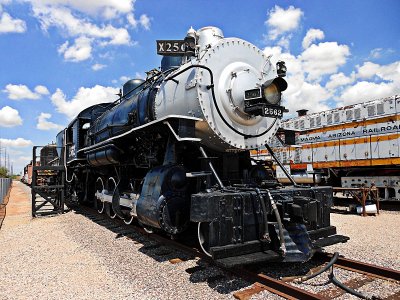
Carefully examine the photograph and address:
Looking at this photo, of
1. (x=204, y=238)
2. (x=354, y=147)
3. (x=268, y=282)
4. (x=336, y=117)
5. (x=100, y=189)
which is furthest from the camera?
(x=336, y=117)

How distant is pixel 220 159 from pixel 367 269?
3086mm

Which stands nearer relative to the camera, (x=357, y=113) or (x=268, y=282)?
(x=268, y=282)

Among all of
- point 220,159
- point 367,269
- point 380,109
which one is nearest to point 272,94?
point 220,159

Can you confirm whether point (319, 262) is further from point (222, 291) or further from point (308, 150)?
point (308, 150)

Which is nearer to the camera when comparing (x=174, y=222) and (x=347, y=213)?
(x=174, y=222)

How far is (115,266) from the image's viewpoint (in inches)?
223

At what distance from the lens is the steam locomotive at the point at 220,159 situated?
4727 millimetres

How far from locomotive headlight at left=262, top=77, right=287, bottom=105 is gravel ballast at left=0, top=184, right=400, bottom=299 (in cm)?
293

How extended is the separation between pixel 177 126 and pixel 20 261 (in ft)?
13.1

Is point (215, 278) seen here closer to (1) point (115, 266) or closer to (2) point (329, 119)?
(1) point (115, 266)

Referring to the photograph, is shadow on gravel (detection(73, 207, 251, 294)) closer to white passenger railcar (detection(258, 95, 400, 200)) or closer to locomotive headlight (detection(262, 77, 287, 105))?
locomotive headlight (detection(262, 77, 287, 105))

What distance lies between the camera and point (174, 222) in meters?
5.73

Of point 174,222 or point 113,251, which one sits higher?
point 174,222

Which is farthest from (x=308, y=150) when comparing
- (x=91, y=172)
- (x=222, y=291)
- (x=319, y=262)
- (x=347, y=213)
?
(x=222, y=291)
